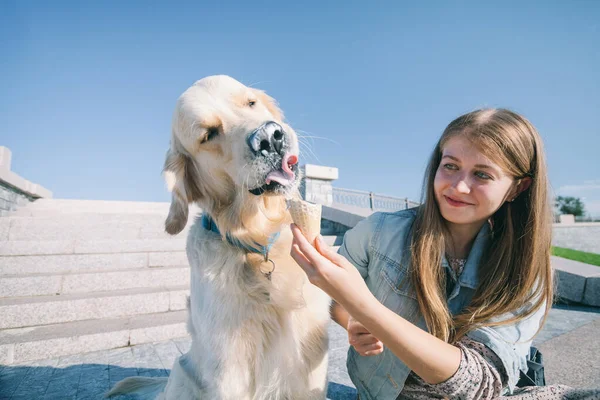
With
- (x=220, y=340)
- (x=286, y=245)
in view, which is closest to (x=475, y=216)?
(x=286, y=245)

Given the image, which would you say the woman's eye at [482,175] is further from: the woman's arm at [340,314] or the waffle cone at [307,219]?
the woman's arm at [340,314]

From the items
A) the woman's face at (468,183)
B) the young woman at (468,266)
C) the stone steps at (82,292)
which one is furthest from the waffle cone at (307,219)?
the stone steps at (82,292)

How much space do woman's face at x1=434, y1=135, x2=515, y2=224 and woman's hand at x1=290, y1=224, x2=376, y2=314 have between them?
0.98 m

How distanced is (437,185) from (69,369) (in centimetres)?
363

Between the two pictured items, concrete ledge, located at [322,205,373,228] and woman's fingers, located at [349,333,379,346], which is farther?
concrete ledge, located at [322,205,373,228]

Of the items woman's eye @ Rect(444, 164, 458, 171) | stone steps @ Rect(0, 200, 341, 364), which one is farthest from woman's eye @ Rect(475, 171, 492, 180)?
stone steps @ Rect(0, 200, 341, 364)

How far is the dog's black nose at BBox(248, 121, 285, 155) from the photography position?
1.70 m

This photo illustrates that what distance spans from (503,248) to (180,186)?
2.12 meters

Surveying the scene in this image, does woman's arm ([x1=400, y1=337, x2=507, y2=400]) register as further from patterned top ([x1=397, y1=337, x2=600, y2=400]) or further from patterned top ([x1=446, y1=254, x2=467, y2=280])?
patterned top ([x1=446, y1=254, x2=467, y2=280])

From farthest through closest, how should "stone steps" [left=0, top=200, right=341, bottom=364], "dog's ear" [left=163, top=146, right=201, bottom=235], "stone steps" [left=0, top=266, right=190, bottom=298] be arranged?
1. "stone steps" [left=0, top=266, right=190, bottom=298]
2. "stone steps" [left=0, top=200, right=341, bottom=364]
3. "dog's ear" [left=163, top=146, right=201, bottom=235]

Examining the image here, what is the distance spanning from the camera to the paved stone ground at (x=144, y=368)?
8.77 feet

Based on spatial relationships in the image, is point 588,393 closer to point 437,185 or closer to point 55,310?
point 437,185

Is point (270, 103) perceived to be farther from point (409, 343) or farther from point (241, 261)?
point (409, 343)

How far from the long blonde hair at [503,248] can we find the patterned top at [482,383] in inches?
6.8
